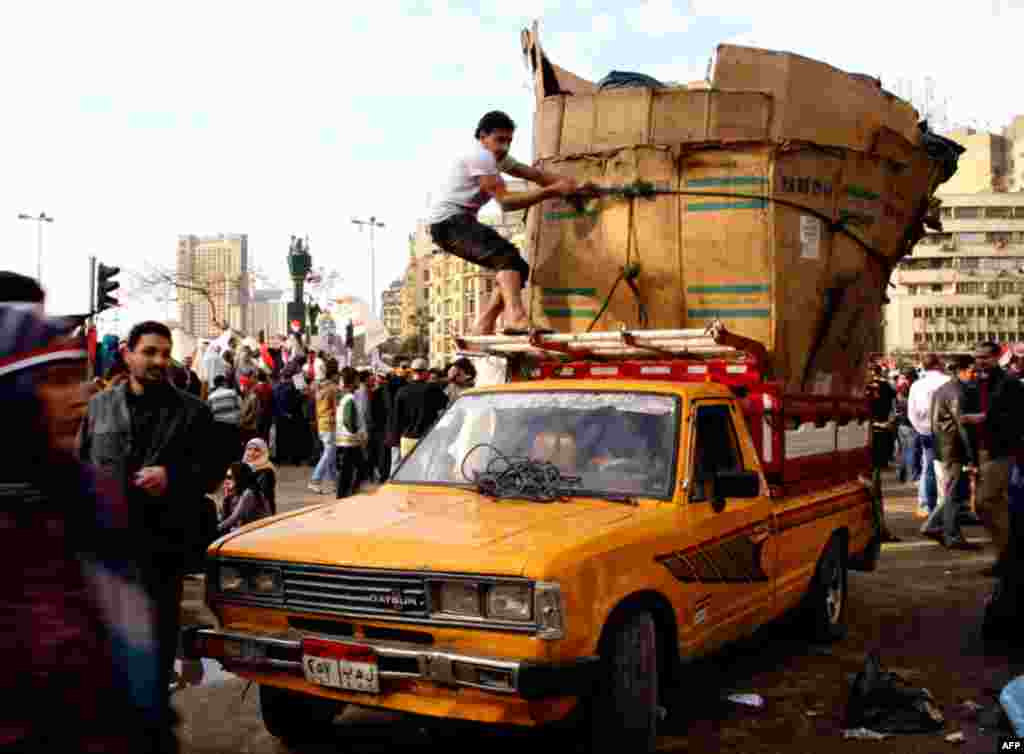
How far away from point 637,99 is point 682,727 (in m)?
4.15

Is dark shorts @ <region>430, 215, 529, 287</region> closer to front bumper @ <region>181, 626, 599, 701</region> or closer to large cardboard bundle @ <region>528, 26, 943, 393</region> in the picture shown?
large cardboard bundle @ <region>528, 26, 943, 393</region>

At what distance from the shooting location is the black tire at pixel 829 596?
7133mm

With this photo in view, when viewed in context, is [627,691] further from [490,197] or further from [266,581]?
[490,197]

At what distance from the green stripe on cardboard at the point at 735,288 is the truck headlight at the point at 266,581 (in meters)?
3.73

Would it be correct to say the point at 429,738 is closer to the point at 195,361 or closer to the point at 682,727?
the point at 682,727

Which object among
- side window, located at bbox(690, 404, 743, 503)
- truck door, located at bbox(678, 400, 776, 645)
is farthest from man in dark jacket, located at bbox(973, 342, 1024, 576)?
side window, located at bbox(690, 404, 743, 503)

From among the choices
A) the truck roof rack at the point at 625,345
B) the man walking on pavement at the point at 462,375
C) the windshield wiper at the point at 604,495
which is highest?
the truck roof rack at the point at 625,345

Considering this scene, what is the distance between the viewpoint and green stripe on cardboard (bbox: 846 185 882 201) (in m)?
7.63

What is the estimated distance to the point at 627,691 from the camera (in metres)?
4.47

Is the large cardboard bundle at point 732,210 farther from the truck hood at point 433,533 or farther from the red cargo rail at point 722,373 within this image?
the truck hood at point 433,533

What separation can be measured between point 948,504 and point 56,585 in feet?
36.5

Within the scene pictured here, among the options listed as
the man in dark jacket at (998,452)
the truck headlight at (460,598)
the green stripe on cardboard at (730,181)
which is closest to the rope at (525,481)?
the truck headlight at (460,598)

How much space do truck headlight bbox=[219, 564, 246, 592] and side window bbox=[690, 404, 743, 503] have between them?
2142 mm

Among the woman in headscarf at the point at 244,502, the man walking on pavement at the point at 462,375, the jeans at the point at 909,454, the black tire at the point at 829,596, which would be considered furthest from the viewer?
the jeans at the point at 909,454
